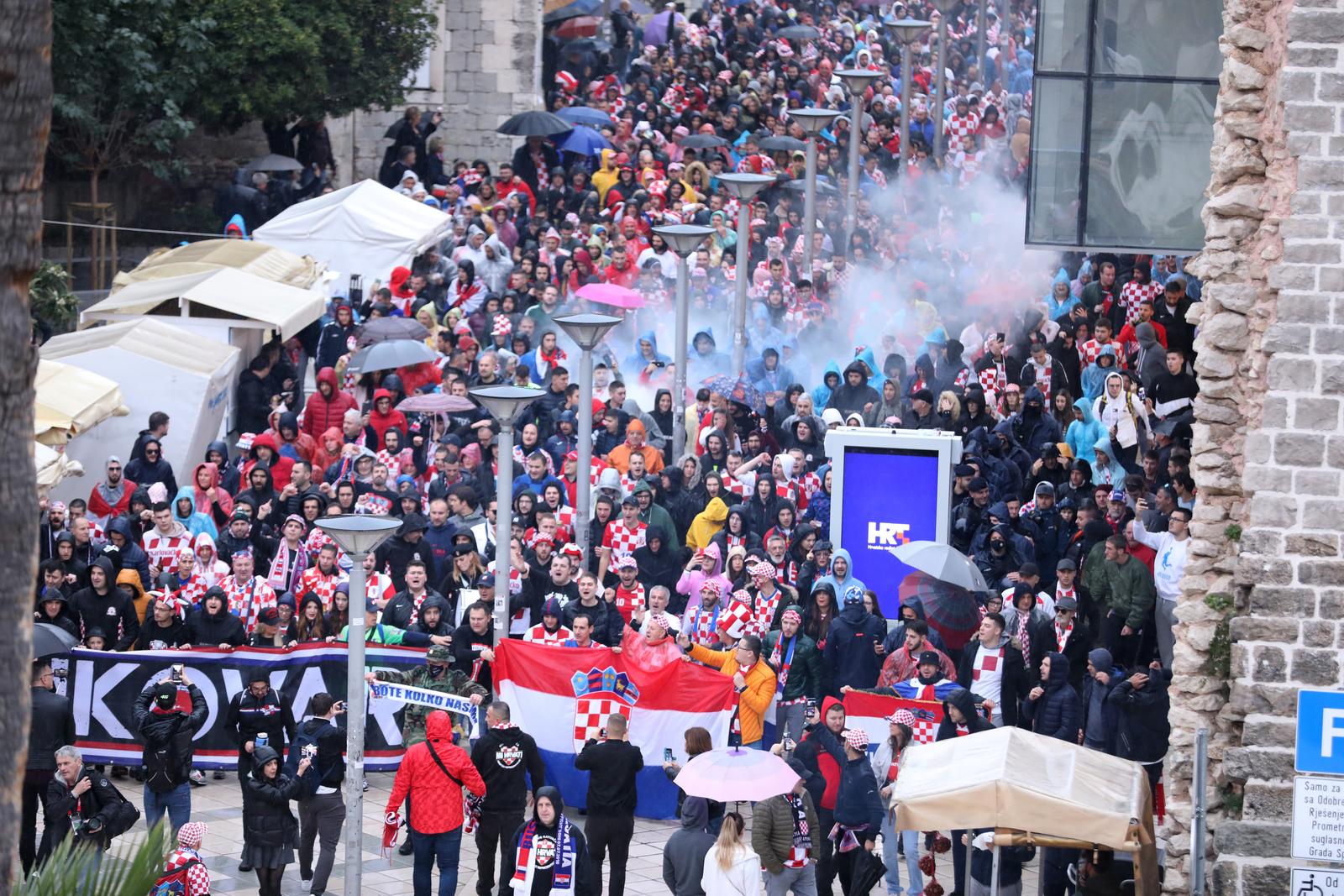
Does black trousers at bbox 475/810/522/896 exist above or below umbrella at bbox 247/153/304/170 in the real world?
below

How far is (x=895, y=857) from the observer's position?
13.7 metres

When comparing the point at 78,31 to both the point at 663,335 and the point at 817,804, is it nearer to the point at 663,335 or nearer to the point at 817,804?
the point at 663,335

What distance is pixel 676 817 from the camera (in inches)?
608

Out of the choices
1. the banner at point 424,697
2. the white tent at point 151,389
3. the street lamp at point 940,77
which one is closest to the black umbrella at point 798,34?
the street lamp at point 940,77

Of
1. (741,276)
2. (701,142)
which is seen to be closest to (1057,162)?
(741,276)

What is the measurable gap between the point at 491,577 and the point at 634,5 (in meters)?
33.9

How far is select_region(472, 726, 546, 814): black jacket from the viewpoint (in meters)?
13.5

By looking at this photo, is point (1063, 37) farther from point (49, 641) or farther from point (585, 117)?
point (585, 117)

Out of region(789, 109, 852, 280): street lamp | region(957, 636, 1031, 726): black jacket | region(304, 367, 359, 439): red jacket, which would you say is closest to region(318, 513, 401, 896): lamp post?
region(957, 636, 1031, 726): black jacket

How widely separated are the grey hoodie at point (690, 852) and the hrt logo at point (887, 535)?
5.92 metres

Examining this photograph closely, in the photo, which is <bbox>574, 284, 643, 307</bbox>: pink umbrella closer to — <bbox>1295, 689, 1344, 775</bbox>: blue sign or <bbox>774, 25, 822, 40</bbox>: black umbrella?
<bbox>1295, 689, 1344, 775</bbox>: blue sign

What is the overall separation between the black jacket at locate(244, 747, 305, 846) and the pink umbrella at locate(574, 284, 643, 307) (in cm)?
966

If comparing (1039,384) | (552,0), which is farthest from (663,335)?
(552,0)

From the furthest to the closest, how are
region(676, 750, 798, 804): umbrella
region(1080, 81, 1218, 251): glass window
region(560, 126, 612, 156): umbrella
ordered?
region(560, 126, 612, 156): umbrella, region(1080, 81, 1218, 251): glass window, region(676, 750, 798, 804): umbrella
